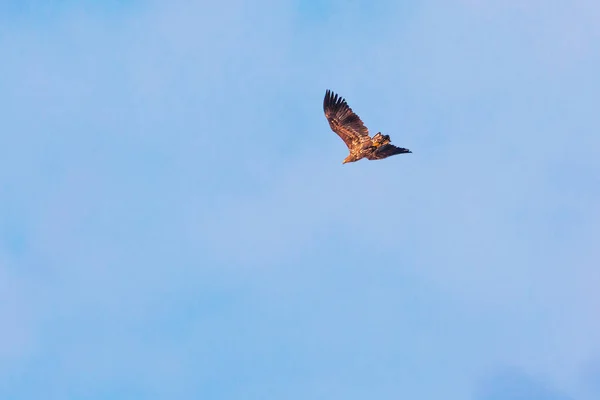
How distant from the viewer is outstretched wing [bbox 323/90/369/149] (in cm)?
5856

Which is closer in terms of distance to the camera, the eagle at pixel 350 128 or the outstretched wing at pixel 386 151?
the outstretched wing at pixel 386 151

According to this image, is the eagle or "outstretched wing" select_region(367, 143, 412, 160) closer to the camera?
"outstretched wing" select_region(367, 143, 412, 160)

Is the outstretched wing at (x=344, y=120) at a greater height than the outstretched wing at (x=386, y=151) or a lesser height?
greater

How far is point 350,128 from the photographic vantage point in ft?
193

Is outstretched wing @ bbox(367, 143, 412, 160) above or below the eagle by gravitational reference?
below

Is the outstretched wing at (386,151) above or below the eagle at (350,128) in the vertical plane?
below

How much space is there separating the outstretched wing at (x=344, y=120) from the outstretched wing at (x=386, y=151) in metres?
1.63

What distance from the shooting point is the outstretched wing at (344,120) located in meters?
58.6

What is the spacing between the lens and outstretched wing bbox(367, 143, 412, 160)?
56094 mm

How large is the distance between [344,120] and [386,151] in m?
4.50

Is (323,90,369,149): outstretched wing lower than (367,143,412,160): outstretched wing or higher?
higher

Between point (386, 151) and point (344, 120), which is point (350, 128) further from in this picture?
point (386, 151)

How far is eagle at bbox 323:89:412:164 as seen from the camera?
58.2 m

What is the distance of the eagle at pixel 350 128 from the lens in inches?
2293
